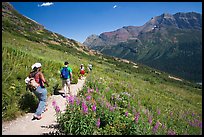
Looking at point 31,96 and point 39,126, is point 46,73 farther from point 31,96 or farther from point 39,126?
point 39,126

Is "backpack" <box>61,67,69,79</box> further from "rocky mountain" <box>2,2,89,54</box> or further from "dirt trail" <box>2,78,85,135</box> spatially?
"rocky mountain" <box>2,2,89,54</box>

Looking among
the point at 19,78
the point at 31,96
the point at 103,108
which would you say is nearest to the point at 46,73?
the point at 19,78

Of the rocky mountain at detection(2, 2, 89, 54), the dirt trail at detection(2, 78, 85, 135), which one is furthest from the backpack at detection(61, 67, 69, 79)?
the rocky mountain at detection(2, 2, 89, 54)

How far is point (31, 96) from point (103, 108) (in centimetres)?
399

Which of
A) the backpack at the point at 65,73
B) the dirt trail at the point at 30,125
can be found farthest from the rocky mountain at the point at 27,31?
the dirt trail at the point at 30,125

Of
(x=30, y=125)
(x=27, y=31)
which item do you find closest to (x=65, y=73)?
(x=30, y=125)

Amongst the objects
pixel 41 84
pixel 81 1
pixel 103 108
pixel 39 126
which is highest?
pixel 81 1

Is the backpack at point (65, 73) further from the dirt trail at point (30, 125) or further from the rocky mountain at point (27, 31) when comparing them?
the rocky mountain at point (27, 31)

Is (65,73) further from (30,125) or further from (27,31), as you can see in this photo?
(27,31)

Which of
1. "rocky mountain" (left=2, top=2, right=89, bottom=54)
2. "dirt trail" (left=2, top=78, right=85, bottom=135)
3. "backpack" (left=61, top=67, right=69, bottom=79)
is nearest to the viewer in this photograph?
"dirt trail" (left=2, top=78, right=85, bottom=135)

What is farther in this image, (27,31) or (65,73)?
(27,31)

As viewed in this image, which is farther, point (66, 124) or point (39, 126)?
point (39, 126)

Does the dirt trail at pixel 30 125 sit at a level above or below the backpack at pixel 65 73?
below

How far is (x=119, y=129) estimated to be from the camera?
7352mm
